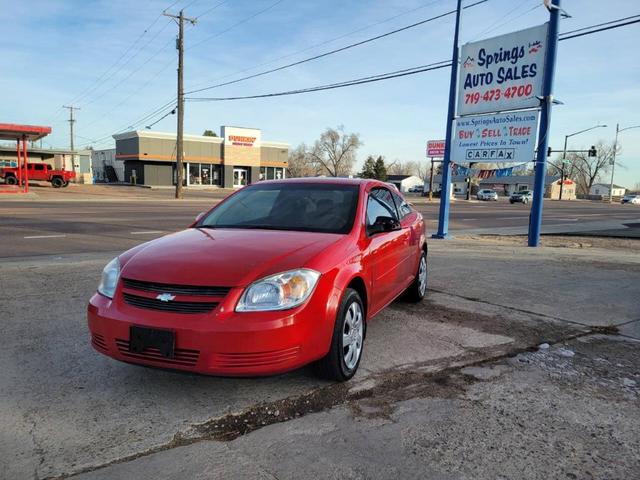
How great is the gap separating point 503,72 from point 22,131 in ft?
93.7

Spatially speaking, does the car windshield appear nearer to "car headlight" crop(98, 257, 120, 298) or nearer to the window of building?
"car headlight" crop(98, 257, 120, 298)

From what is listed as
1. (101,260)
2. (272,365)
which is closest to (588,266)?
(272,365)

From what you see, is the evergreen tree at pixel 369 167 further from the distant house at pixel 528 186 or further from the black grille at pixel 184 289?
the black grille at pixel 184 289

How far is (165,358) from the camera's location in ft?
10.3

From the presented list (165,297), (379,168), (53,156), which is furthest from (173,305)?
(379,168)

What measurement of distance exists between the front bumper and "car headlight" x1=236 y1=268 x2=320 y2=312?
0.04m

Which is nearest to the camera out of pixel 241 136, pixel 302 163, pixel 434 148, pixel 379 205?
pixel 379 205

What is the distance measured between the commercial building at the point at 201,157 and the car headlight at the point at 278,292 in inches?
2021

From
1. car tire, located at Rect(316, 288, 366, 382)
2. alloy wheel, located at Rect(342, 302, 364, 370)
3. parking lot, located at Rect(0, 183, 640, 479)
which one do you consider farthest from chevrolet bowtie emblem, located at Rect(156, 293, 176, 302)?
alloy wheel, located at Rect(342, 302, 364, 370)

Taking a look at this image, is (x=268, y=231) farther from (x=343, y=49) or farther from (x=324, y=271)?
(x=343, y=49)

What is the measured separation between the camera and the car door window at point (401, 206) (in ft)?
19.3

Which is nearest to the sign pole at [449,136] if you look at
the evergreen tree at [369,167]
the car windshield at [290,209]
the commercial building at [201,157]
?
the car windshield at [290,209]

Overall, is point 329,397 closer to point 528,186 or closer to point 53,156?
point 53,156

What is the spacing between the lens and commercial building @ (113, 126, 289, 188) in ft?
178
